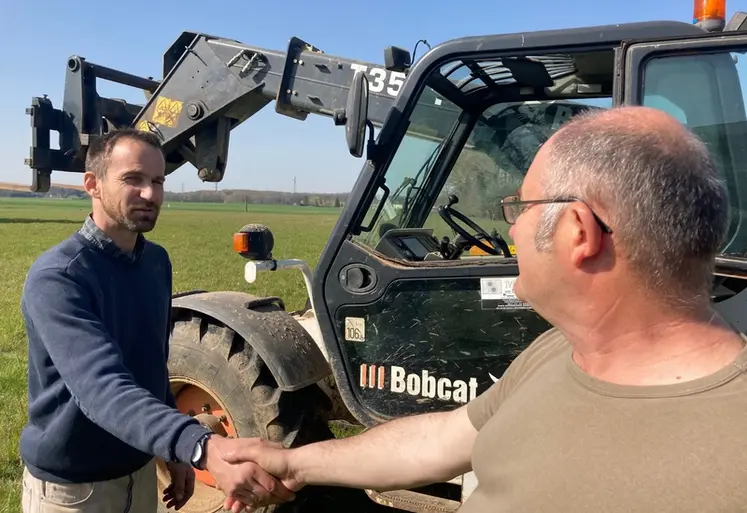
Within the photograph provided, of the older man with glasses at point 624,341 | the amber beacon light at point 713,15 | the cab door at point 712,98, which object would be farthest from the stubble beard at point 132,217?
the amber beacon light at point 713,15

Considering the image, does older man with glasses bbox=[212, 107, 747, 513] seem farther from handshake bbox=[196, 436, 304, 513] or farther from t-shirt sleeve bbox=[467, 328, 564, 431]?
handshake bbox=[196, 436, 304, 513]

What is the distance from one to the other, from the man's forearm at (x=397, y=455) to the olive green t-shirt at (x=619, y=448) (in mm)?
446

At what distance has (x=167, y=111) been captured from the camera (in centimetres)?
443

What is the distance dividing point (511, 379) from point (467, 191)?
2196 mm

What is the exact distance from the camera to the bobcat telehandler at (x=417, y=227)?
2.50 meters

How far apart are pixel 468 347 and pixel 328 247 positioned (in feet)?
2.69

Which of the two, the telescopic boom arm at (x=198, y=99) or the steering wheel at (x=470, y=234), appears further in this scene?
the telescopic boom arm at (x=198, y=99)

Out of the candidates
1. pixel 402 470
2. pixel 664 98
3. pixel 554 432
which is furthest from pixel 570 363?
pixel 664 98

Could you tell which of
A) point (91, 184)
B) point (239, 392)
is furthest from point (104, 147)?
point (239, 392)

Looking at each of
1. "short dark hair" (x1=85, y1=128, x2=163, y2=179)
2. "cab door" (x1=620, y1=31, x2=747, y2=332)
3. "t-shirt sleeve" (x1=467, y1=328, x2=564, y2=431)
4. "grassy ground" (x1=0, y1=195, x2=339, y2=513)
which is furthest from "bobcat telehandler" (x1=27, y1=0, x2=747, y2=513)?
"t-shirt sleeve" (x1=467, y1=328, x2=564, y2=431)

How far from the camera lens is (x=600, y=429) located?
1135mm

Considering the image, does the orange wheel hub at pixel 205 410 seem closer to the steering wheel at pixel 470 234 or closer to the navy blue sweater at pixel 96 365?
the navy blue sweater at pixel 96 365

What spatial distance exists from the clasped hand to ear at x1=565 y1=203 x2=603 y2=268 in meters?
1.21

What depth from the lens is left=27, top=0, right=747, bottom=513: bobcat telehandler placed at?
2500 millimetres
